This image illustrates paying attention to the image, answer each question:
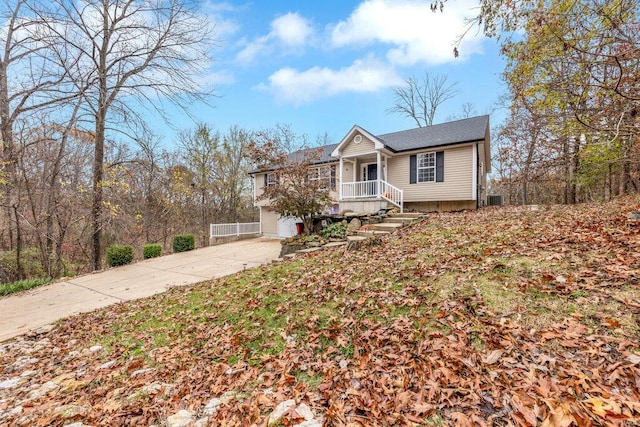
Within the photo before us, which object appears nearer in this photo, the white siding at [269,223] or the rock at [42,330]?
the rock at [42,330]

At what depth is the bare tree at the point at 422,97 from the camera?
75.9 feet

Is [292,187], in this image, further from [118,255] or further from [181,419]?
[181,419]

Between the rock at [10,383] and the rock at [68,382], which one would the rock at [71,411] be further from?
the rock at [10,383]

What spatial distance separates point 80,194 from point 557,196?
81.0 feet

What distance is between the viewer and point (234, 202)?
21156 millimetres

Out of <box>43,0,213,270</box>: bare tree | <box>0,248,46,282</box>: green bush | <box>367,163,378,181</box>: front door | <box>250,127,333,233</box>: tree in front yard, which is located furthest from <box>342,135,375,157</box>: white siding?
<box>0,248,46,282</box>: green bush

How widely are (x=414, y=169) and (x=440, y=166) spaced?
1.11 metres

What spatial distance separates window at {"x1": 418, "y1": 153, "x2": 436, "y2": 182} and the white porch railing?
1250 millimetres

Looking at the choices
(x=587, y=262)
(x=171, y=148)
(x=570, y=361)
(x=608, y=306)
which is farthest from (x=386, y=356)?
(x=171, y=148)

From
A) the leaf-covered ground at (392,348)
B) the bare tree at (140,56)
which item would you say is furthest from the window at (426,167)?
the bare tree at (140,56)

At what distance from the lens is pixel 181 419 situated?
7.04 feet

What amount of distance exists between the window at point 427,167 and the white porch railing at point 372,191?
1.25 meters

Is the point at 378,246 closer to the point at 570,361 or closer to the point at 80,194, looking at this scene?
the point at 570,361

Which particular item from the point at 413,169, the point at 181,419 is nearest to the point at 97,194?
the point at 181,419
